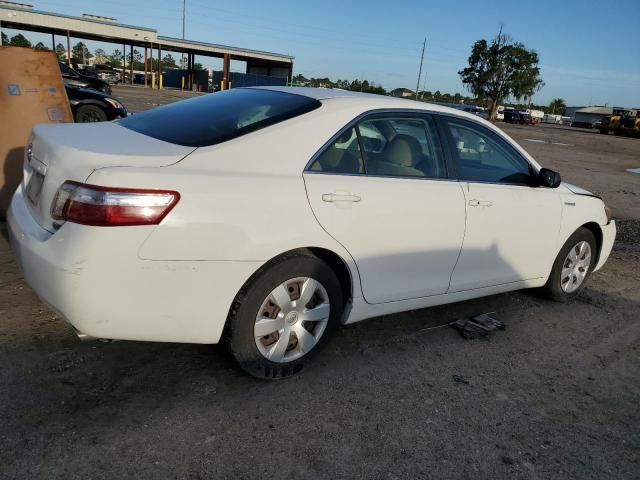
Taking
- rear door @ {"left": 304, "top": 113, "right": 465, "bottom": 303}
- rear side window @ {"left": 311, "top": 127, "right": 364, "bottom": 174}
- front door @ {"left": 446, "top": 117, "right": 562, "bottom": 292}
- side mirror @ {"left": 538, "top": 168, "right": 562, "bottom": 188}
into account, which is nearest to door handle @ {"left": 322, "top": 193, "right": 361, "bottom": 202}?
rear door @ {"left": 304, "top": 113, "right": 465, "bottom": 303}

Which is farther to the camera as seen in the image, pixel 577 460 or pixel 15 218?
pixel 15 218

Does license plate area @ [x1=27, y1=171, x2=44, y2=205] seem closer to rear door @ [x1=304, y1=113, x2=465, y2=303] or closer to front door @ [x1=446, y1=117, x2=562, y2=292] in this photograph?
rear door @ [x1=304, y1=113, x2=465, y2=303]

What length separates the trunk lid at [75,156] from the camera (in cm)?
249

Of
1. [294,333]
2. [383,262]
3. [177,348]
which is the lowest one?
[177,348]

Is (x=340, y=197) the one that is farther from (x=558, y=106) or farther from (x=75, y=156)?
(x=558, y=106)

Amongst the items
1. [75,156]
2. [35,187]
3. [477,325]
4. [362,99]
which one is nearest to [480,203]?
[477,325]

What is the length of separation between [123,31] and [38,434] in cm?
4284

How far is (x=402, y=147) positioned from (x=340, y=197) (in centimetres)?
79

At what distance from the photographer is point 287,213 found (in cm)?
275

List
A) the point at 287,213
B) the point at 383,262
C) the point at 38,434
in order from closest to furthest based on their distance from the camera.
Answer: the point at 38,434 < the point at 287,213 < the point at 383,262

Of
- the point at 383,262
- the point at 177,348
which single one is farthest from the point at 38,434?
the point at 383,262

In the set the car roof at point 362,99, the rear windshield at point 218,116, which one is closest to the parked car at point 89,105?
the rear windshield at point 218,116

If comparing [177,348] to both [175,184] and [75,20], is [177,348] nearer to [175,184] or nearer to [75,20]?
[175,184]

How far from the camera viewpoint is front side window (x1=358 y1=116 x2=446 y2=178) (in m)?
3.27
